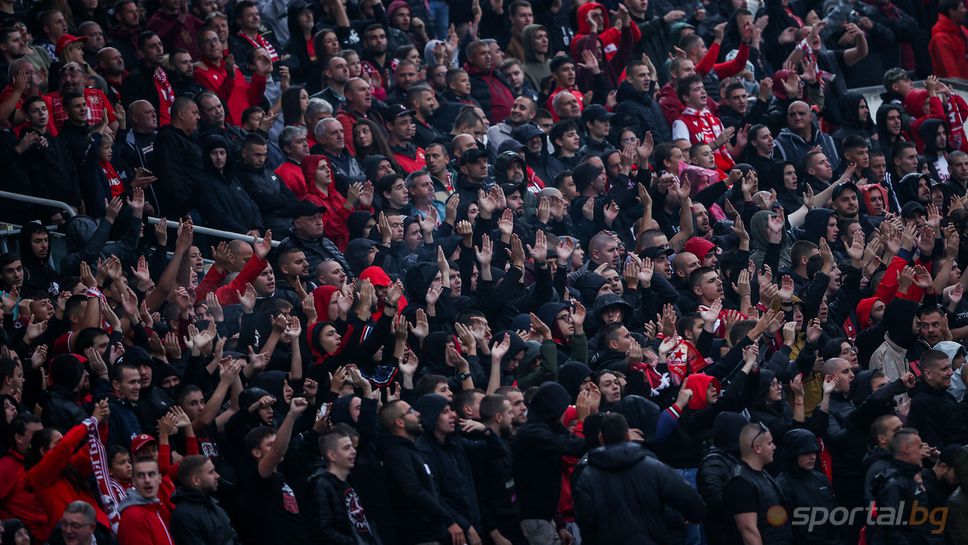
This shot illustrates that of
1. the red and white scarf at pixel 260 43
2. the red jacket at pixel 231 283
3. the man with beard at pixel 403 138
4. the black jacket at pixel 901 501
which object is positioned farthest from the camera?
the red and white scarf at pixel 260 43

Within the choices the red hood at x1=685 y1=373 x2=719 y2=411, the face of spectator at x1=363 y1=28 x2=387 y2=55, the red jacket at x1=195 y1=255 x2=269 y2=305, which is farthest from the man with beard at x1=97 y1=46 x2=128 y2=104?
the red hood at x1=685 y1=373 x2=719 y2=411

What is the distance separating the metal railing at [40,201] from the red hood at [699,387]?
16.1 ft

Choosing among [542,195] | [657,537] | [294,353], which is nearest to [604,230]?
[542,195]

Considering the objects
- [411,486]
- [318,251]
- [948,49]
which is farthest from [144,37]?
A: [948,49]

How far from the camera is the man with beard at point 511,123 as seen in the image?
16.0m

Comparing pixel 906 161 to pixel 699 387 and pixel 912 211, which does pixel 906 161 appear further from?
pixel 699 387

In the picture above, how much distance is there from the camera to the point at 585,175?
Result: 15398 millimetres

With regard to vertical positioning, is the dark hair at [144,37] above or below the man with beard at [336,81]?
above

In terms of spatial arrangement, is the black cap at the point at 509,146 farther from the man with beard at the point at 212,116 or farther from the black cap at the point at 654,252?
the man with beard at the point at 212,116

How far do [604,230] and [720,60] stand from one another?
493 cm

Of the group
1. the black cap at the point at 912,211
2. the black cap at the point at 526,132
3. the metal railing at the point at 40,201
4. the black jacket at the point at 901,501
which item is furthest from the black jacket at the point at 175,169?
the black cap at the point at 912,211

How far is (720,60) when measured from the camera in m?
19.3

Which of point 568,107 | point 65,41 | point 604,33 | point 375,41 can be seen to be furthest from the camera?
point 604,33

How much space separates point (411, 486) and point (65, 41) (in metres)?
6.48
